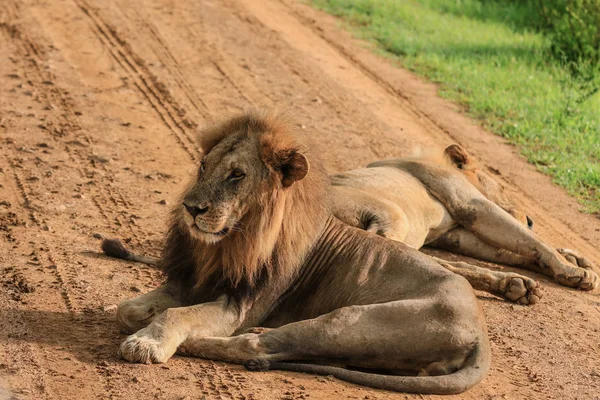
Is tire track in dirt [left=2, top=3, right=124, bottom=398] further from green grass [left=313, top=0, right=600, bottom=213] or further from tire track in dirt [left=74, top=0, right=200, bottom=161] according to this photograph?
green grass [left=313, top=0, right=600, bottom=213]

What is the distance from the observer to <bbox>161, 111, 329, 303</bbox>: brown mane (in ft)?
18.4

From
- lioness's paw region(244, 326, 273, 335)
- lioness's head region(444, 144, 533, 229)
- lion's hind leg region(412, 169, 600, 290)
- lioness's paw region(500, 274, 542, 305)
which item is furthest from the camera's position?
lioness's head region(444, 144, 533, 229)

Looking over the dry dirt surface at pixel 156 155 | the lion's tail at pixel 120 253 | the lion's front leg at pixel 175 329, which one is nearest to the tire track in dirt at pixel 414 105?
the dry dirt surface at pixel 156 155

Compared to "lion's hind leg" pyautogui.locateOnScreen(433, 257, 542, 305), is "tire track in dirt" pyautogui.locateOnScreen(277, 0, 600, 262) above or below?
below

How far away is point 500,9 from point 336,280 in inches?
370

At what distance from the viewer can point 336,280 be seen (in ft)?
19.5

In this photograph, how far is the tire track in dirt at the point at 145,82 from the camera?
935 cm

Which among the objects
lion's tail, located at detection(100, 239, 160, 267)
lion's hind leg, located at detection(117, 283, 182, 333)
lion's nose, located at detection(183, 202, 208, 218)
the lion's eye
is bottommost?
lion's tail, located at detection(100, 239, 160, 267)

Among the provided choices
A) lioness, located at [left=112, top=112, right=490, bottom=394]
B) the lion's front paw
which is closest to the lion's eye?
lioness, located at [left=112, top=112, right=490, bottom=394]

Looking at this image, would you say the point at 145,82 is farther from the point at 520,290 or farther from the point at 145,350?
the point at 145,350

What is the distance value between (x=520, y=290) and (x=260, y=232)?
6.92ft

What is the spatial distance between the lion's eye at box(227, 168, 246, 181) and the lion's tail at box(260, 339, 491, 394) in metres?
0.92

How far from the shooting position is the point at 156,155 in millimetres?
8891

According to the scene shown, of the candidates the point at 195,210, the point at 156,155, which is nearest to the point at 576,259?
the point at 156,155
